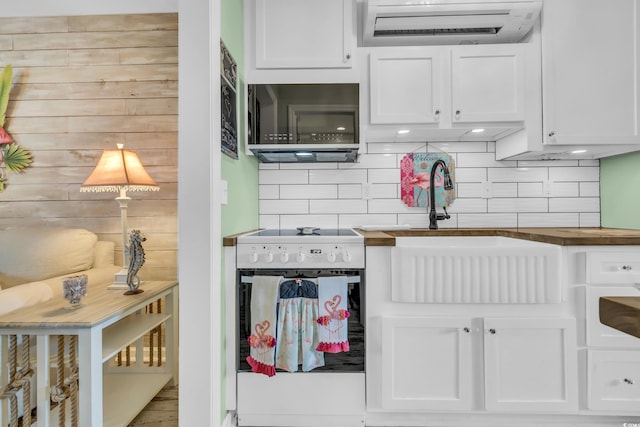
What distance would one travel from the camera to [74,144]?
241 cm

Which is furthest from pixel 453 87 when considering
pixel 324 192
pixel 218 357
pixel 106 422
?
pixel 106 422

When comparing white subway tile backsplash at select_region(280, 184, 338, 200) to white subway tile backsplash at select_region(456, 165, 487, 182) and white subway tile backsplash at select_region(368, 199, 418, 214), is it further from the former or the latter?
white subway tile backsplash at select_region(456, 165, 487, 182)

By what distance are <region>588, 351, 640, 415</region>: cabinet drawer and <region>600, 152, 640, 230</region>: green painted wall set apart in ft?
2.92

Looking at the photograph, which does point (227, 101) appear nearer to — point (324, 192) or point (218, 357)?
point (324, 192)

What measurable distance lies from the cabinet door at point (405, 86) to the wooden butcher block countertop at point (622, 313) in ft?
4.93

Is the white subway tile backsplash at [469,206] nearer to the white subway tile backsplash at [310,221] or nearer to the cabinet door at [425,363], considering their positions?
the white subway tile backsplash at [310,221]

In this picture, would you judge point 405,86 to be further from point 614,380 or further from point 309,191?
point 614,380

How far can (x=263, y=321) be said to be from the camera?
1604 mm

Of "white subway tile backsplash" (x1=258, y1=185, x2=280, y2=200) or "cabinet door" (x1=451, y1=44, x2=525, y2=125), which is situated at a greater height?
"cabinet door" (x1=451, y1=44, x2=525, y2=125)

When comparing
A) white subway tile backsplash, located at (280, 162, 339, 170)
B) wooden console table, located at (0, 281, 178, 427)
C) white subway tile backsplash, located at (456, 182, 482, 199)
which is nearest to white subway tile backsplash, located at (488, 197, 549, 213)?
white subway tile backsplash, located at (456, 182, 482, 199)

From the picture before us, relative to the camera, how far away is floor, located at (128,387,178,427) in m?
1.76

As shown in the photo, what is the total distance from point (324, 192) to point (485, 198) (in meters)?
1.08

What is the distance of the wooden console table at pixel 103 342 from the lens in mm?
1252

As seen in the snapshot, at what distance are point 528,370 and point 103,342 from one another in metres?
1.94
